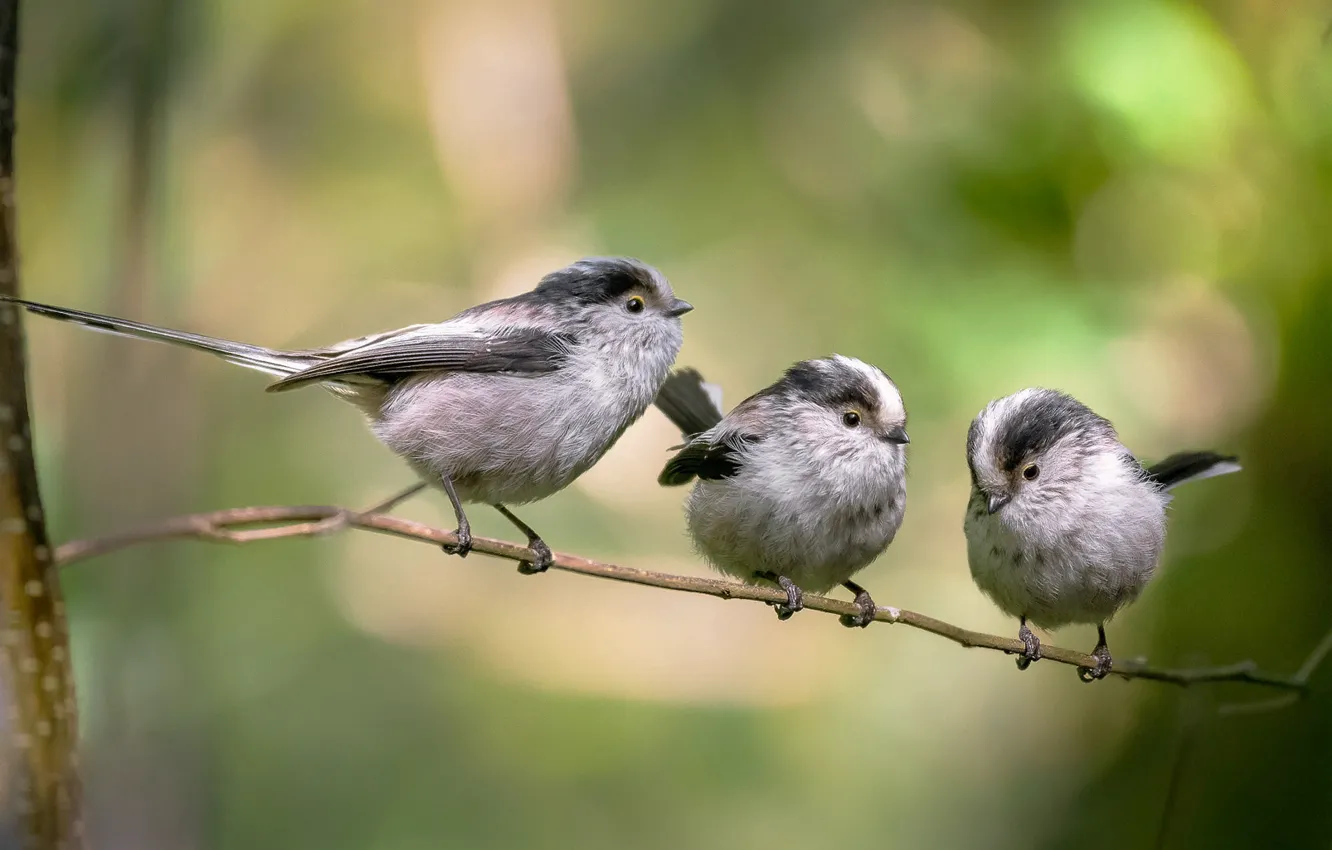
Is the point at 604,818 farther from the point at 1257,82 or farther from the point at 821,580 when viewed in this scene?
the point at 1257,82

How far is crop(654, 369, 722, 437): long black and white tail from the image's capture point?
1.82m

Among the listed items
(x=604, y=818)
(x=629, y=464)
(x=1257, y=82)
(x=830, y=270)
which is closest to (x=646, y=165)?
(x=830, y=270)

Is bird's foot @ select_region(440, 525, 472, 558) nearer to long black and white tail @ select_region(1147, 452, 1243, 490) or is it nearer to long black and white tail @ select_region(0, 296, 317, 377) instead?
long black and white tail @ select_region(0, 296, 317, 377)

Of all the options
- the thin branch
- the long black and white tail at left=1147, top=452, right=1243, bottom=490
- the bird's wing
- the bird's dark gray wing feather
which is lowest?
the thin branch

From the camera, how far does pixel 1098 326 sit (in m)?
2.77

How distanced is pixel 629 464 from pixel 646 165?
46.9 inches

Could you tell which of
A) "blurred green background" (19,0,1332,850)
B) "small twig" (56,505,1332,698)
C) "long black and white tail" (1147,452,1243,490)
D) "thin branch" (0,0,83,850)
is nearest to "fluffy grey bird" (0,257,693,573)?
"small twig" (56,505,1332,698)

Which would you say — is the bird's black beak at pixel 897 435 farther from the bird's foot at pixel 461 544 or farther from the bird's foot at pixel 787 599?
the bird's foot at pixel 461 544

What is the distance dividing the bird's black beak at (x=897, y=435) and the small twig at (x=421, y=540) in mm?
305

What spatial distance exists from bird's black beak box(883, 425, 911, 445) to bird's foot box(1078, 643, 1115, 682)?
1.31 feet

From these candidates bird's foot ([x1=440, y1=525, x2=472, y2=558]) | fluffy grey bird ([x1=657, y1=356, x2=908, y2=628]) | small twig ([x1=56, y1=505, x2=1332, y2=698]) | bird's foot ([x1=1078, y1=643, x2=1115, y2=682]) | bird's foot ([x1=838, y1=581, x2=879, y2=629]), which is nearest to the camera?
small twig ([x1=56, y1=505, x2=1332, y2=698])

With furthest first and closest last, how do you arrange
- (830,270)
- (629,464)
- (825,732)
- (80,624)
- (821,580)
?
(830,270) → (825,732) → (629,464) → (821,580) → (80,624)

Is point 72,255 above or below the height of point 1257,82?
below

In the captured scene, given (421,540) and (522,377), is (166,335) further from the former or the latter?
(522,377)
